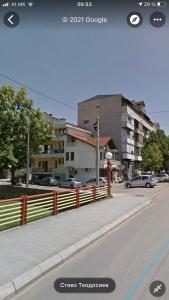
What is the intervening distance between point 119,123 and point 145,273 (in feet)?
171

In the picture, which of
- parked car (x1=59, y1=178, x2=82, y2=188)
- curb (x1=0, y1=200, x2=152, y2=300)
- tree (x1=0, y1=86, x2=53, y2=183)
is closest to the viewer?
curb (x1=0, y1=200, x2=152, y2=300)

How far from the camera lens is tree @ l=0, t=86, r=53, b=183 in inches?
1185

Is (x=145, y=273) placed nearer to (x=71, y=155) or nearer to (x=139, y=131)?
(x=71, y=155)

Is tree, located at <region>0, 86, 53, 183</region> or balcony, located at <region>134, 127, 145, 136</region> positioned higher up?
balcony, located at <region>134, 127, 145, 136</region>

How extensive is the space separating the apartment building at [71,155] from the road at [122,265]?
38.1 m

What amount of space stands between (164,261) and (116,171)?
45.9 meters

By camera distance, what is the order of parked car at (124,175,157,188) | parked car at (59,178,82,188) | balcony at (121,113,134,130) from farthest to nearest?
balcony at (121,113,134,130)
parked car at (59,178,82,188)
parked car at (124,175,157,188)

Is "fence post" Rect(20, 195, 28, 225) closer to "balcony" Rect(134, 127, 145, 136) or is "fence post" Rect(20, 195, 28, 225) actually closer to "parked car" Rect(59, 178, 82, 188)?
"parked car" Rect(59, 178, 82, 188)

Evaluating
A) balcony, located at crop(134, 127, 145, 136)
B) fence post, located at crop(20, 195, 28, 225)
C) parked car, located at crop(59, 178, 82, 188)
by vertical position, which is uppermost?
balcony, located at crop(134, 127, 145, 136)

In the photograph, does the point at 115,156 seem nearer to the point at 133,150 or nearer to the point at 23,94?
the point at 133,150

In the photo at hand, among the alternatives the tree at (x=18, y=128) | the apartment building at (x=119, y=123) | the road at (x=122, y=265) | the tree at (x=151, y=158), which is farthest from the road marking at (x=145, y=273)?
the tree at (x=151, y=158)

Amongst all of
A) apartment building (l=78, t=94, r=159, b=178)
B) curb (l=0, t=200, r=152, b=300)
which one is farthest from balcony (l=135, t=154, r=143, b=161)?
curb (l=0, t=200, r=152, b=300)

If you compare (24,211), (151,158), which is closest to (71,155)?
(151,158)

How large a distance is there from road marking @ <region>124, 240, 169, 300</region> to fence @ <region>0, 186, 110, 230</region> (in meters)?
4.92
